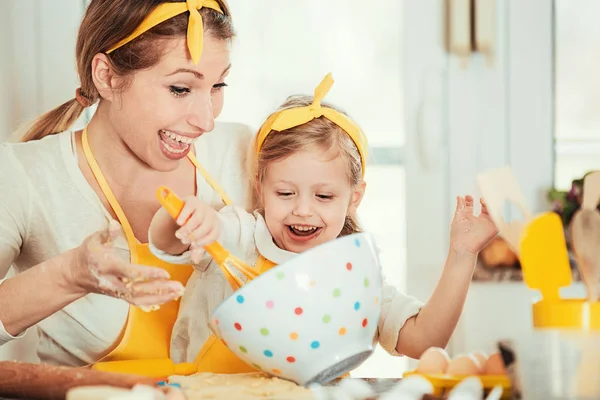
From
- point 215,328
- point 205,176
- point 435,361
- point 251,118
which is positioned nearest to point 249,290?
point 215,328

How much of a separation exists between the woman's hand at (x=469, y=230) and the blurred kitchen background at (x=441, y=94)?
0.96 meters

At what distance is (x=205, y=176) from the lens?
4.11 ft

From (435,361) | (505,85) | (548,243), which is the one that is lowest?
(435,361)

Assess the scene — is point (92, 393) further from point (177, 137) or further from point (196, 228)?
point (177, 137)

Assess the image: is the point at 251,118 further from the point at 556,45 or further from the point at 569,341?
the point at 569,341

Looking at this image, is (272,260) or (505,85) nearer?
(272,260)

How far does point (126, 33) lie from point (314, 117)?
288 mm

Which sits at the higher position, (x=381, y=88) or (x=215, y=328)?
(x=381, y=88)

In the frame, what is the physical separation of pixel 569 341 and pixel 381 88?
1449 millimetres

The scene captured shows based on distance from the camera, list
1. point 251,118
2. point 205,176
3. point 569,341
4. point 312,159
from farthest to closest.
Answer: point 251,118 → point 205,176 → point 312,159 → point 569,341

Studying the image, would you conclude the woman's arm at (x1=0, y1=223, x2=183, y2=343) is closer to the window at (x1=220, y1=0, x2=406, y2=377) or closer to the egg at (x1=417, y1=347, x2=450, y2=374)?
the egg at (x1=417, y1=347, x2=450, y2=374)

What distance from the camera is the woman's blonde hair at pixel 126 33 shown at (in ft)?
3.56

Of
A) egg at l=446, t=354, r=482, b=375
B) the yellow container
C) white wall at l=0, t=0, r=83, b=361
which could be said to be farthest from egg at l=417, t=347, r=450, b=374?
white wall at l=0, t=0, r=83, b=361

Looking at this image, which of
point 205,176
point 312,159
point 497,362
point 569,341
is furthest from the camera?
point 205,176
